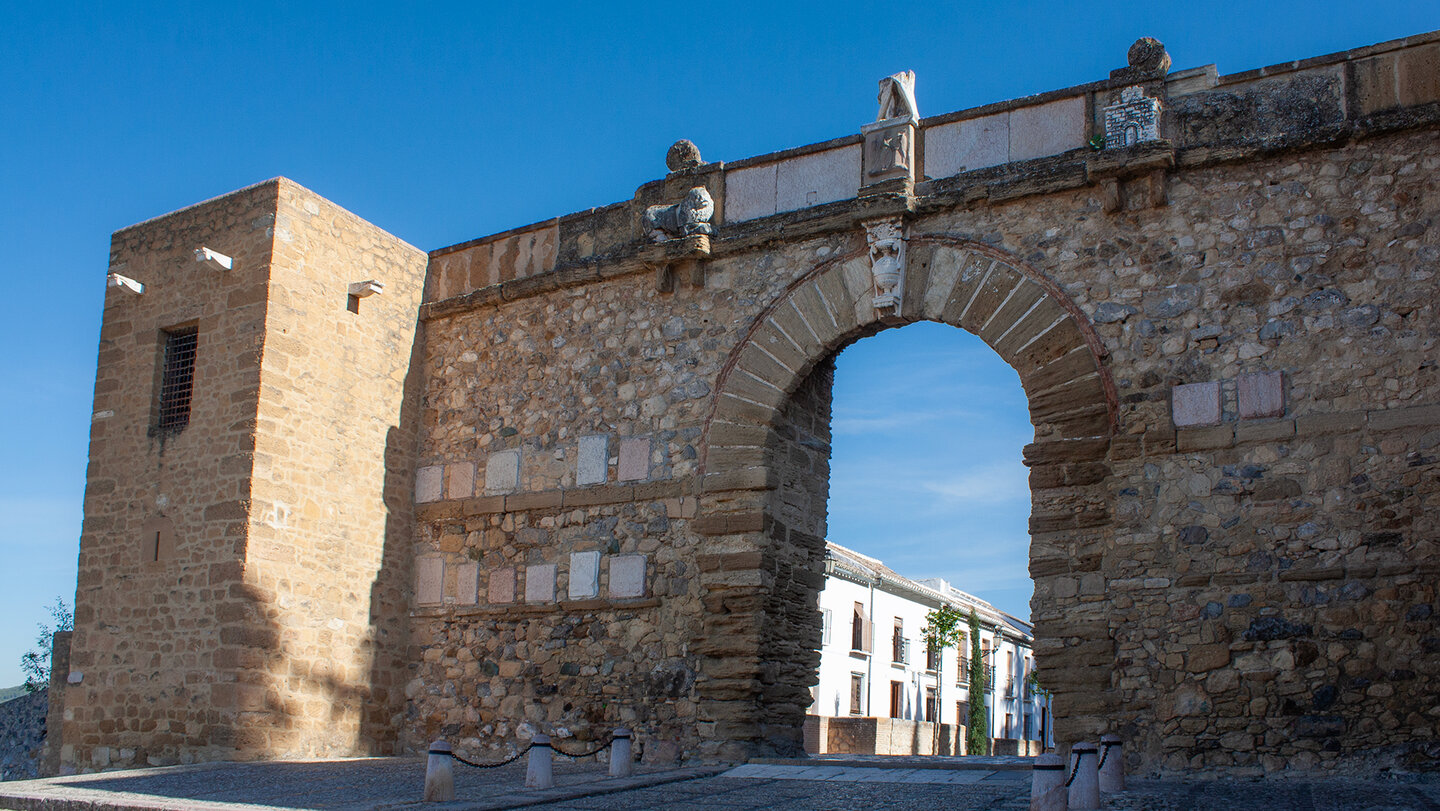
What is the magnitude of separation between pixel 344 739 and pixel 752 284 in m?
4.90

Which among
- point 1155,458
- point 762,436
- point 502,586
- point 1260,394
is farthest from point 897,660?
point 1260,394

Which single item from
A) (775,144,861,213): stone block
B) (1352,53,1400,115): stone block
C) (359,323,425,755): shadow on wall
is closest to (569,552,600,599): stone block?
(359,323,425,755): shadow on wall

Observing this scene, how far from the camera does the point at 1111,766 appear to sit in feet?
22.0

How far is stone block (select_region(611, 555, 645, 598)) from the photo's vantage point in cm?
986

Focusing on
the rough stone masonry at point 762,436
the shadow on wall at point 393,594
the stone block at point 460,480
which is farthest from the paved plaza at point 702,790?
the stone block at point 460,480

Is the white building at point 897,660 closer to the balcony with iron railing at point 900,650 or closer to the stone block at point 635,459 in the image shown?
the balcony with iron railing at point 900,650

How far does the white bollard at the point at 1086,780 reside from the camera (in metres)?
5.95

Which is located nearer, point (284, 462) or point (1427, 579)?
point (1427, 579)

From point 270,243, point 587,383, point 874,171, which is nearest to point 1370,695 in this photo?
point 874,171

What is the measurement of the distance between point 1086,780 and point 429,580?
6614 mm

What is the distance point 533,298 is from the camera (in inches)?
439

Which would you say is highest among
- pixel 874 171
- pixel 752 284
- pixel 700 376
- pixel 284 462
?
pixel 874 171

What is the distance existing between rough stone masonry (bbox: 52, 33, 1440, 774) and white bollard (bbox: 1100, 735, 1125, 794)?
1.13 m

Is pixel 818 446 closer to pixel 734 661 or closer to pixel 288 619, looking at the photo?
pixel 734 661
